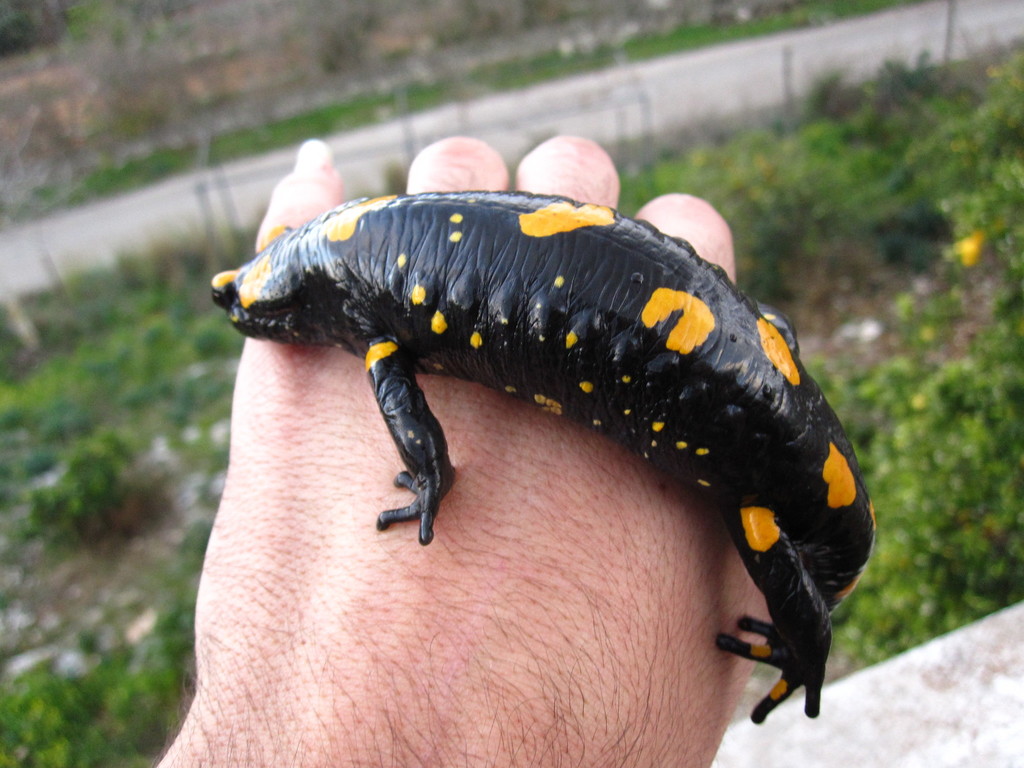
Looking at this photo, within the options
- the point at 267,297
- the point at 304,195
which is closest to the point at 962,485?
the point at 267,297

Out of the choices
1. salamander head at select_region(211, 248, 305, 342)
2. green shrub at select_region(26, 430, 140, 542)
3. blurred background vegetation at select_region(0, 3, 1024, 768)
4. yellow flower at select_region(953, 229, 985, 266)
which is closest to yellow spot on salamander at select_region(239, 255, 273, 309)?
salamander head at select_region(211, 248, 305, 342)

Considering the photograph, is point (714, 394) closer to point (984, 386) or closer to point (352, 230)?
point (352, 230)

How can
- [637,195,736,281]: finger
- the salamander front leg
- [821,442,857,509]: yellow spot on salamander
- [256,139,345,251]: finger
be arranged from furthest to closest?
[256,139,345,251]: finger, [637,195,736,281]: finger, the salamander front leg, [821,442,857,509]: yellow spot on salamander

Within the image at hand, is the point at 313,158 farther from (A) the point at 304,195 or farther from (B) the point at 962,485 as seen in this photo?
(B) the point at 962,485

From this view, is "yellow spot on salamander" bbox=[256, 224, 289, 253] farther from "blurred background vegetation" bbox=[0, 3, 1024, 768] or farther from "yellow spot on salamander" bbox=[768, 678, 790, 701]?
"blurred background vegetation" bbox=[0, 3, 1024, 768]

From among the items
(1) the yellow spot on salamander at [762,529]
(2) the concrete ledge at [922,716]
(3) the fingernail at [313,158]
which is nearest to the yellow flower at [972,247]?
(2) the concrete ledge at [922,716]

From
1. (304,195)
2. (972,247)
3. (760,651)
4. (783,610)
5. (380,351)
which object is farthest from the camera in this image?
(972,247)
